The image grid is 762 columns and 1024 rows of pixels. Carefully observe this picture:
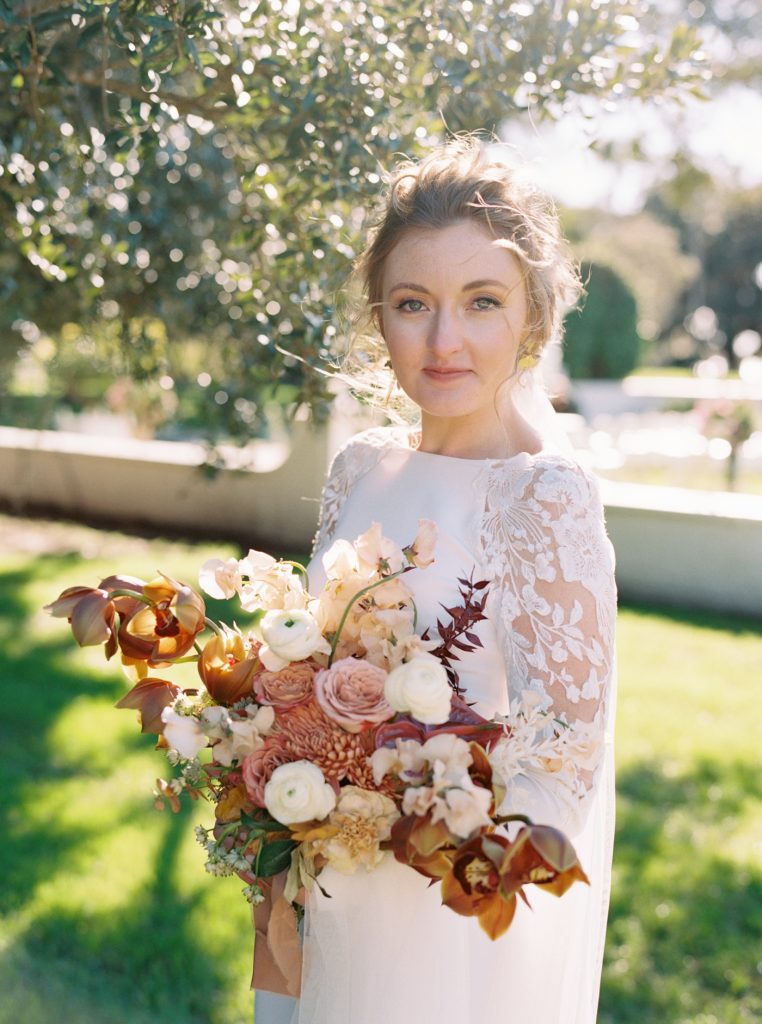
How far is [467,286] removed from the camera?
1.88 m

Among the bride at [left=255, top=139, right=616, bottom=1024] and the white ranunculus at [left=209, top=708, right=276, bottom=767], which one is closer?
the white ranunculus at [left=209, top=708, right=276, bottom=767]

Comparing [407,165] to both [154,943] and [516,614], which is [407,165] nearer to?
[516,614]

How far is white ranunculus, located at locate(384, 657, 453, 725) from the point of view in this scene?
1349mm

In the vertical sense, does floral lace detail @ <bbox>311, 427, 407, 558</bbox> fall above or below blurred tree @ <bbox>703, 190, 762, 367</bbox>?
below

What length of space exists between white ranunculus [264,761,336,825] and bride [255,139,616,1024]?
0.30 m

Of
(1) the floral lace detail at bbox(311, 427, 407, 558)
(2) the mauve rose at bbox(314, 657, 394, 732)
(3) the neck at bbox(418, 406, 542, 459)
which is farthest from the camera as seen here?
(1) the floral lace detail at bbox(311, 427, 407, 558)

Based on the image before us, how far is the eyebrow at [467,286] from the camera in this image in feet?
A: 6.16

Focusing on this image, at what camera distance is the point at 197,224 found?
4961 mm

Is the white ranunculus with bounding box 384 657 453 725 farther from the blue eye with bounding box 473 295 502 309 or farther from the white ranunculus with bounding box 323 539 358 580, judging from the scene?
the blue eye with bounding box 473 295 502 309

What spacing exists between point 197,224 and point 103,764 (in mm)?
2633

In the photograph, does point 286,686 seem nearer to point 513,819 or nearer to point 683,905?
point 513,819

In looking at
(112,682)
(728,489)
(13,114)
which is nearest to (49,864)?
(112,682)

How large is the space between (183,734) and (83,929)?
8.31 ft

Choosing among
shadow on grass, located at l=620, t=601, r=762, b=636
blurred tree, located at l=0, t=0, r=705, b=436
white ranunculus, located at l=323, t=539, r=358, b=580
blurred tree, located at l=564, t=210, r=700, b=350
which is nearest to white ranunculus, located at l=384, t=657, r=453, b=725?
white ranunculus, located at l=323, t=539, r=358, b=580
